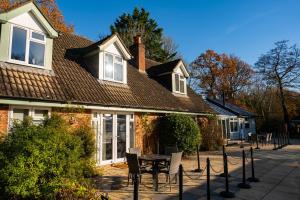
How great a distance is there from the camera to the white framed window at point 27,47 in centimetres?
987

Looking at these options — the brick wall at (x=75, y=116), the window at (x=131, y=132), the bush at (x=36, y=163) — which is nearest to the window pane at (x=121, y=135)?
the window at (x=131, y=132)

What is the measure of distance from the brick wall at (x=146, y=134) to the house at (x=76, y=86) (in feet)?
0.19

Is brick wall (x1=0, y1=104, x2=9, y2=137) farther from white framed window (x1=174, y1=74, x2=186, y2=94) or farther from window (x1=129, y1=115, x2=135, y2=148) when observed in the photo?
white framed window (x1=174, y1=74, x2=186, y2=94)

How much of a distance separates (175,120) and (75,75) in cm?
629

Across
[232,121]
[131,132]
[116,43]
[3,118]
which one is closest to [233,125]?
[232,121]

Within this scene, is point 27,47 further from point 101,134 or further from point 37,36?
point 101,134

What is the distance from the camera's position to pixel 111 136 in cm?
1246

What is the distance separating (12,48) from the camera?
385 inches

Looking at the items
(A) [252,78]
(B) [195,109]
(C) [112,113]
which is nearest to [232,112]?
(B) [195,109]

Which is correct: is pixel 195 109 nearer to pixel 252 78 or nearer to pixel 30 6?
pixel 30 6

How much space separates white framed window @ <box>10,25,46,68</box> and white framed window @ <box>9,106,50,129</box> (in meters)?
2.07

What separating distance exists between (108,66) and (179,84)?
781 cm

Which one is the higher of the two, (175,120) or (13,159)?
(175,120)

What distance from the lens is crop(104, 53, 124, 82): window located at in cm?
1367
